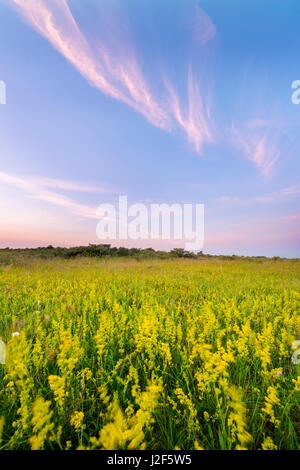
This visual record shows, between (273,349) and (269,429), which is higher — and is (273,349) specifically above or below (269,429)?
above

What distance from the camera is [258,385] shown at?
2.10 metres

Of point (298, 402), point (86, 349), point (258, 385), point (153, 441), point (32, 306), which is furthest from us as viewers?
point (32, 306)

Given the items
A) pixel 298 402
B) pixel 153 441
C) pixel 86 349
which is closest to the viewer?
pixel 153 441

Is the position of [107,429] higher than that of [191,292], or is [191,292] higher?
[107,429]

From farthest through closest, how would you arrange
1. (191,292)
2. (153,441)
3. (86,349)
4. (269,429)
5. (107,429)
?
(191,292), (86,349), (269,429), (153,441), (107,429)

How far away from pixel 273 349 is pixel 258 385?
0.82 meters
